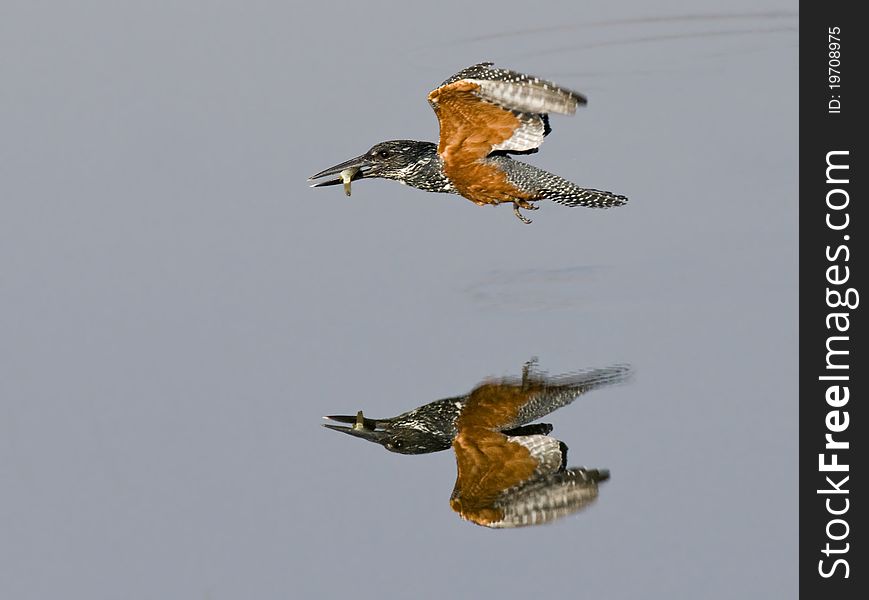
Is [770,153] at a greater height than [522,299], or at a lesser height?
greater

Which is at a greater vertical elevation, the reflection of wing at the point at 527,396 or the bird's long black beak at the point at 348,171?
the bird's long black beak at the point at 348,171

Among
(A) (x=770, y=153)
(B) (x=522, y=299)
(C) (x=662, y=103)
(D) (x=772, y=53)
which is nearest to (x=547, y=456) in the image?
(B) (x=522, y=299)

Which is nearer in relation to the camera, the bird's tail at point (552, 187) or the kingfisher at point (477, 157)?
the kingfisher at point (477, 157)

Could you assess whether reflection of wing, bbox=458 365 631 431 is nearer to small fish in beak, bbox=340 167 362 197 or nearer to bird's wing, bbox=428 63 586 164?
bird's wing, bbox=428 63 586 164

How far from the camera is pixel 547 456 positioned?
741 centimetres

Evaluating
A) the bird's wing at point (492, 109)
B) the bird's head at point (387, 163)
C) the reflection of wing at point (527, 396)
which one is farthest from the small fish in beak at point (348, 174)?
the reflection of wing at point (527, 396)

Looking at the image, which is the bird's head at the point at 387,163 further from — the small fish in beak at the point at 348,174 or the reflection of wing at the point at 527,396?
the reflection of wing at the point at 527,396

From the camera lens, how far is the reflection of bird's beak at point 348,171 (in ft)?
32.9

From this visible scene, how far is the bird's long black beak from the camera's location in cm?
1002

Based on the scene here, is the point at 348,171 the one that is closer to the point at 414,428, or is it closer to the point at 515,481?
the point at 414,428

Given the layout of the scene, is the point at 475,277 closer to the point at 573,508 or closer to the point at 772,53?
the point at 573,508

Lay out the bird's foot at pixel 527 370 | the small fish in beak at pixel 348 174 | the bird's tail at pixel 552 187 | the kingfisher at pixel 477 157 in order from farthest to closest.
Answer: the small fish in beak at pixel 348 174, the bird's tail at pixel 552 187, the kingfisher at pixel 477 157, the bird's foot at pixel 527 370

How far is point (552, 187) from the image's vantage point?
973 centimetres
